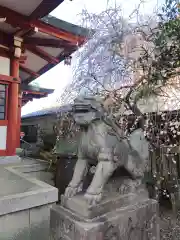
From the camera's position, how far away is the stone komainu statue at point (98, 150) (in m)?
1.47

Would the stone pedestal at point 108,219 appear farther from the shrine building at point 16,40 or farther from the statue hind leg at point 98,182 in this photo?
the shrine building at point 16,40

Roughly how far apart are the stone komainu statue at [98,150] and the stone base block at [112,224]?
141mm

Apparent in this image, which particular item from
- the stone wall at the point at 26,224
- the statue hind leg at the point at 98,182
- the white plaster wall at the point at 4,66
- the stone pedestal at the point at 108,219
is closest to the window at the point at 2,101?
the white plaster wall at the point at 4,66

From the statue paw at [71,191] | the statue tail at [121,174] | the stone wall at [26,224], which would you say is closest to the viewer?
the statue paw at [71,191]

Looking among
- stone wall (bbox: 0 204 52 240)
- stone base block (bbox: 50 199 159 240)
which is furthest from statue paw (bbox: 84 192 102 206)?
stone wall (bbox: 0 204 52 240)

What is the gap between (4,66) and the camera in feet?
14.6

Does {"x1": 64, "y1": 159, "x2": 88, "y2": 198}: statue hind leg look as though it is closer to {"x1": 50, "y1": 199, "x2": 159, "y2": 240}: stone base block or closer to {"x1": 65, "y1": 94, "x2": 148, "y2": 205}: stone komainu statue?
{"x1": 65, "y1": 94, "x2": 148, "y2": 205}: stone komainu statue

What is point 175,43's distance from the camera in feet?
7.56

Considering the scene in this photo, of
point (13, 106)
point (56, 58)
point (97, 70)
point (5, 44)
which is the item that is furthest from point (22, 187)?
point (56, 58)

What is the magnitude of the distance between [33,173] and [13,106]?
5.12 feet

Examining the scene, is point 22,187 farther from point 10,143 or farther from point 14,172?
point 10,143

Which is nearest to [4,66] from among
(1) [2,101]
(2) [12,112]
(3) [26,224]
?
(1) [2,101]

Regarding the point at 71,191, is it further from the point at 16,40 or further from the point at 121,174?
the point at 16,40

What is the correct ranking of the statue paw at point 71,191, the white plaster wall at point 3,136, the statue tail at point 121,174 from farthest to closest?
the white plaster wall at point 3,136 → the statue tail at point 121,174 → the statue paw at point 71,191
